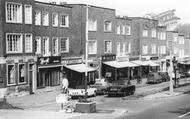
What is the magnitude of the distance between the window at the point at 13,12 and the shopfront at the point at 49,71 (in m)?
5.63

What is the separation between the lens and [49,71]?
45031 mm

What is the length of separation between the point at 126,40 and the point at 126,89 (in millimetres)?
27467

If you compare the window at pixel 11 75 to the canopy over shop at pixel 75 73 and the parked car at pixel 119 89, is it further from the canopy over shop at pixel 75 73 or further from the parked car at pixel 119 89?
the canopy over shop at pixel 75 73

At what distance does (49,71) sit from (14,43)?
25.0ft

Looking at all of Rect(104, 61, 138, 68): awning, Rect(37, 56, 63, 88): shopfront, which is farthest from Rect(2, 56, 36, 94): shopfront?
Rect(104, 61, 138, 68): awning

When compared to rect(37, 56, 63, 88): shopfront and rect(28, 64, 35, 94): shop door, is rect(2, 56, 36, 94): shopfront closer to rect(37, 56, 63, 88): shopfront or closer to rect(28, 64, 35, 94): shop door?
rect(28, 64, 35, 94): shop door

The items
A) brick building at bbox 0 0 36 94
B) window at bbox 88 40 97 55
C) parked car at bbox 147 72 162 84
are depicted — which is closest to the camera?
brick building at bbox 0 0 36 94

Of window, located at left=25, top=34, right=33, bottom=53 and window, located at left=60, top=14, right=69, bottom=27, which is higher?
window, located at left=60, top=14, right=69, bottom=27

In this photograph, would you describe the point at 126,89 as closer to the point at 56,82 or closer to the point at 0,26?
the point at 56,82

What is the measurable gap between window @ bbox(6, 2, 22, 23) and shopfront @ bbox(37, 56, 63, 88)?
18.5 feet

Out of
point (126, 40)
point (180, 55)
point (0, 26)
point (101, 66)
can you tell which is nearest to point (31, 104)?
point (0, 26)

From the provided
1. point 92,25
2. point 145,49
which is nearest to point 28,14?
point 92,25

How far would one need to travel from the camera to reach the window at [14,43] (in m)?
37.6

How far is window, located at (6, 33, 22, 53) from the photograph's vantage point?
123 feet
